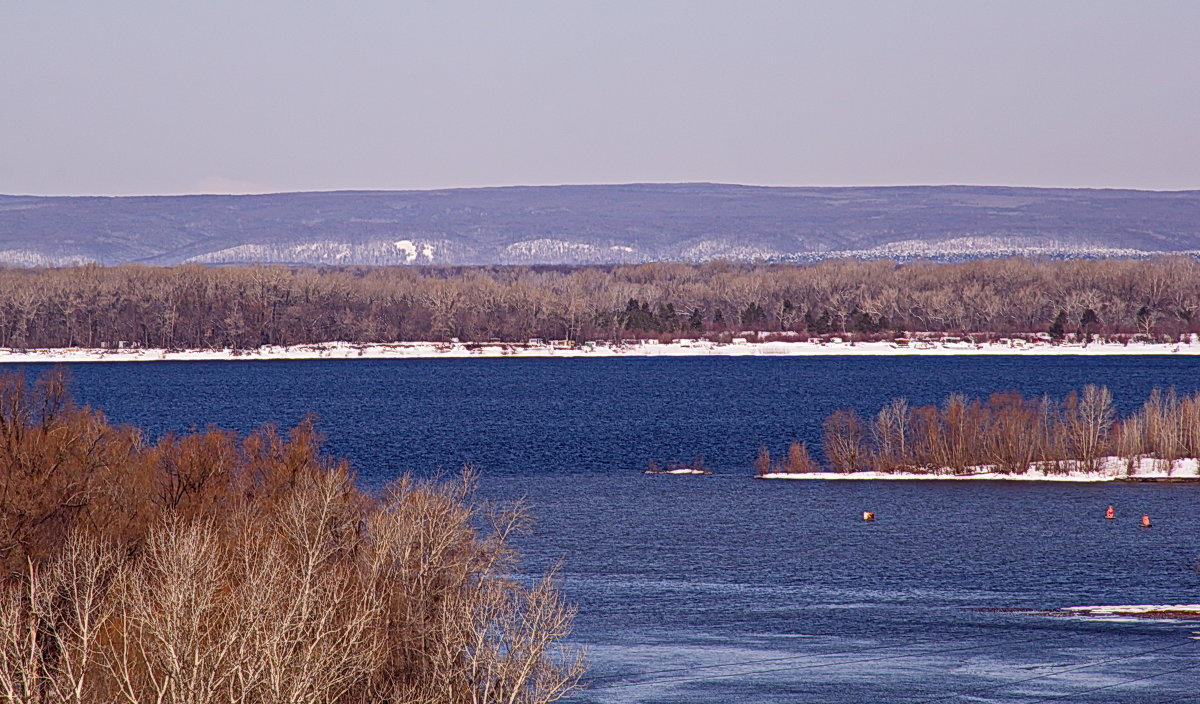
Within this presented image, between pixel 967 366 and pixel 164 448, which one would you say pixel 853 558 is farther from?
pixel 967 366

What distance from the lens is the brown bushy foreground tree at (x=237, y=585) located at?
19.8m

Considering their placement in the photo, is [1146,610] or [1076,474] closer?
[1146,610]

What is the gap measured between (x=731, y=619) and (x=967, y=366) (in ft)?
423

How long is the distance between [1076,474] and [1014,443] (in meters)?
3.00

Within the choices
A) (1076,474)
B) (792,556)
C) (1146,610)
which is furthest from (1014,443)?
(1146,610)

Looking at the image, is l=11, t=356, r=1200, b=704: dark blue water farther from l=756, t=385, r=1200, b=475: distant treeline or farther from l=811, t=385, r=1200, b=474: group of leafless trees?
l=811, t=385, r=1200, b=474: group of leafless trees

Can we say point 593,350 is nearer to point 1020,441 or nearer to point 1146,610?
point 1020,441

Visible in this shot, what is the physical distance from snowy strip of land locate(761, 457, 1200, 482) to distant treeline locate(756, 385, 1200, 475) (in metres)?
0.18

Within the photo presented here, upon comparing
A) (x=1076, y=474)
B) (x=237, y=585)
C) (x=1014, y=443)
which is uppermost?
(x=237, y=585)

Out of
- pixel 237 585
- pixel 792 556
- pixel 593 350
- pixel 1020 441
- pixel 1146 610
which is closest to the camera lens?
pixel 237 585

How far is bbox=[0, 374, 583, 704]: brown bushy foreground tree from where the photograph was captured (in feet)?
65.1

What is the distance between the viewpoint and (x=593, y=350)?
640 feet

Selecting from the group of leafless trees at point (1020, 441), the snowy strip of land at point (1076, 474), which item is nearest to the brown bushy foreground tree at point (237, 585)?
the snowy strip of land at point (1076, 474)

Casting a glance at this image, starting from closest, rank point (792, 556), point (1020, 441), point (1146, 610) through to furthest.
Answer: point (1146, 610), point (792, 556), point (1020, 441)
